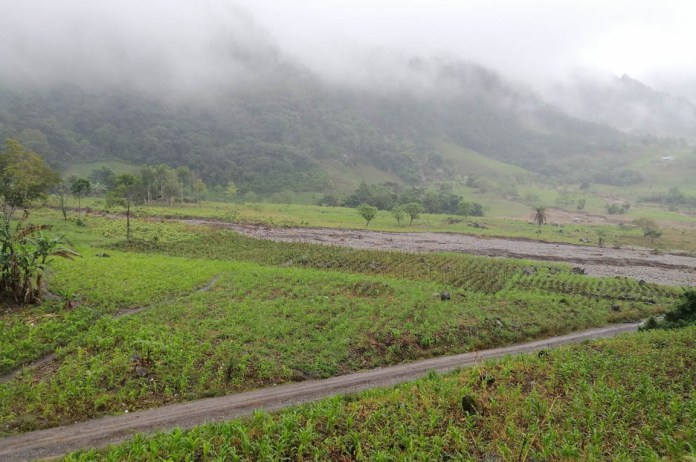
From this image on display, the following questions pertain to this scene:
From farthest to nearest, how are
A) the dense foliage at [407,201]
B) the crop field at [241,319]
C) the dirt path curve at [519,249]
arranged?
1. the dense foliage at [407,201]
2. the dirt path curve at [519,249]
3. the crop field at [241,319]

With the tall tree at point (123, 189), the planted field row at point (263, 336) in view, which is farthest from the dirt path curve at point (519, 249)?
the planted field row at point (263, 336)

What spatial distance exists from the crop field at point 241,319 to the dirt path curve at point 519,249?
589 inches

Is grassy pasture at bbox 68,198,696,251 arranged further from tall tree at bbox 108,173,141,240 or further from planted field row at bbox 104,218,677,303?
planted field row at bbox 104,218,677,303

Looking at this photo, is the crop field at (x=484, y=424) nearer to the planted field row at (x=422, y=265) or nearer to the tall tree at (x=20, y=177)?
the planted field row at (x=422, y=265)

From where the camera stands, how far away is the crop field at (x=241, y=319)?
62.3 ft

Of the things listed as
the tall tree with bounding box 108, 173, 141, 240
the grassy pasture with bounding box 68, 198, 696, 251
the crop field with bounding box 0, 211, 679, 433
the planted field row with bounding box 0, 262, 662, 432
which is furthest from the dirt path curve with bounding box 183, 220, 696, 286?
the planted field row with bounding box 0, 262, 662, 432

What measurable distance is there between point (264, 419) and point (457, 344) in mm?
15075

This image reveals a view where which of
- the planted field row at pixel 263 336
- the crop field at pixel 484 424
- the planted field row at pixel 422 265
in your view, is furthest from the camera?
the planted field row at pixel 422 265

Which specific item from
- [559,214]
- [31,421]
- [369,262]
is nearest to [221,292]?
[31,421]

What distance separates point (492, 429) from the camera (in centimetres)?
1530

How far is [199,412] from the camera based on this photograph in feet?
57.3

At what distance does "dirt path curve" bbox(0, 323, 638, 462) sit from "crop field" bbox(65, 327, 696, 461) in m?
1.44

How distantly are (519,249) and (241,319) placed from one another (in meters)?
65.0

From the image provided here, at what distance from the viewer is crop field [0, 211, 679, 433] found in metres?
19.0
